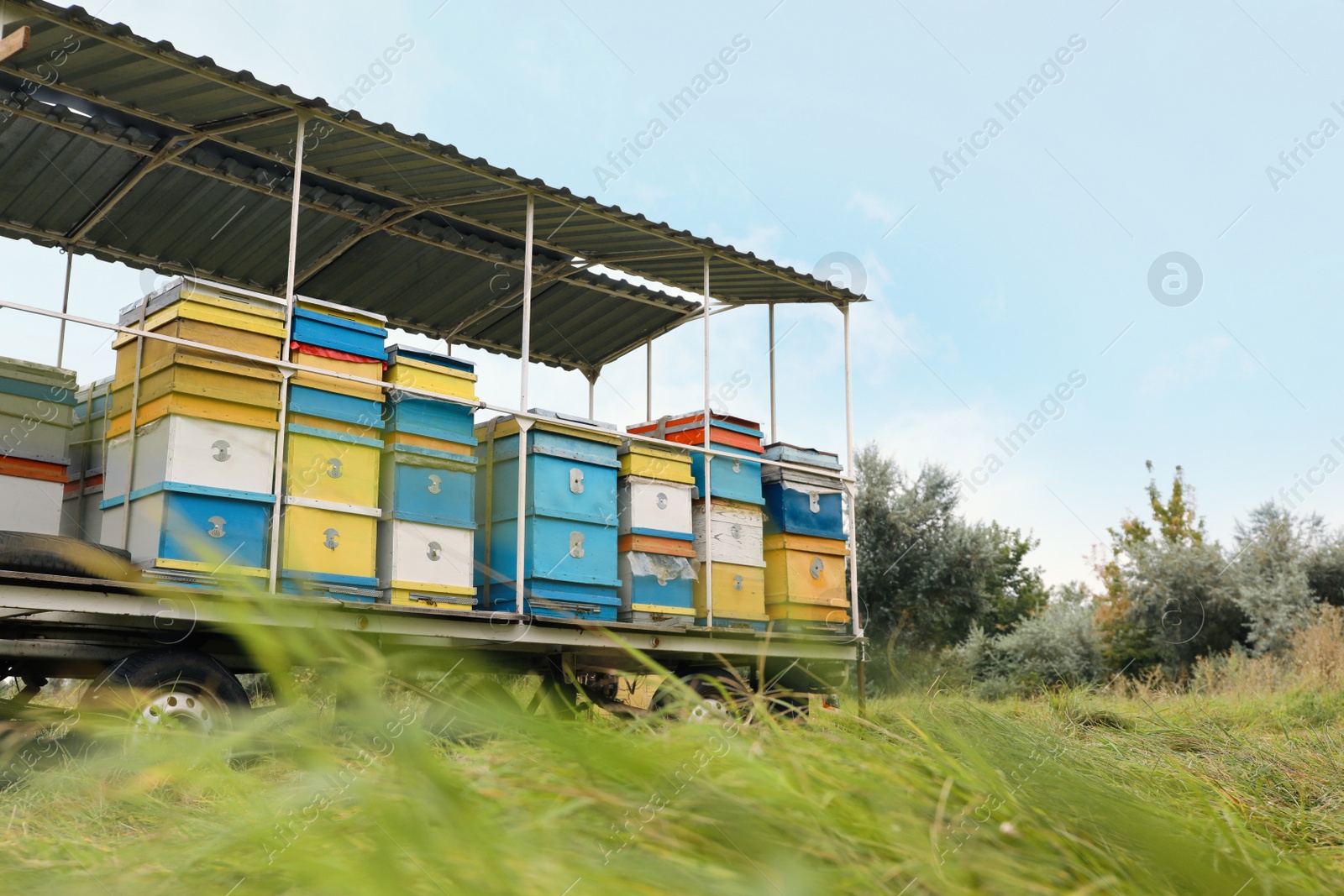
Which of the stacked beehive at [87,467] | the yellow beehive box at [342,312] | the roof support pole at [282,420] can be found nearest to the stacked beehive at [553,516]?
the yellow beehive box at [342,312]

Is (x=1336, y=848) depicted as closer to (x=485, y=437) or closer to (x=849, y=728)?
(x=849, y=728)

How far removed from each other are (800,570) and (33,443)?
19.2 feet

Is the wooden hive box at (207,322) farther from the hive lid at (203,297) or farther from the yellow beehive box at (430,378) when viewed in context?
the yellow beehive box at (430,378)

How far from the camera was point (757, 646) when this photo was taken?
8.75 m

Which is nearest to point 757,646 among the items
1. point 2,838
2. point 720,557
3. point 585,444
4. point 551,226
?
point 720,557

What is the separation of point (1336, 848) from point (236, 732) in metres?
2.29

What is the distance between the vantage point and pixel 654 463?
8398mm

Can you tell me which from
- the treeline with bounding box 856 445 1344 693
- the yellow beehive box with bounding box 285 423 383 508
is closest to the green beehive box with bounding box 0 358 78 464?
the yellow beehive box with bounding box 285 423 383 508

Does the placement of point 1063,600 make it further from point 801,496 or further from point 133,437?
point 133,437

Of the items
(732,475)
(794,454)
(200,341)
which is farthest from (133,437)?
(794,454)

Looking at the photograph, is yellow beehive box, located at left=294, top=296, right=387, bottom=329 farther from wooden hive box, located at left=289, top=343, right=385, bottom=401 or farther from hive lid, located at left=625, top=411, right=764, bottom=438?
hive lid, located at left=625, top=411, right=764, bottom=438

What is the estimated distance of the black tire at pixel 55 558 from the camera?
17.6ft

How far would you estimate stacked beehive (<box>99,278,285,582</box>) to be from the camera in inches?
237

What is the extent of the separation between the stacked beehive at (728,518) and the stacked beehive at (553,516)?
1.03 meters
